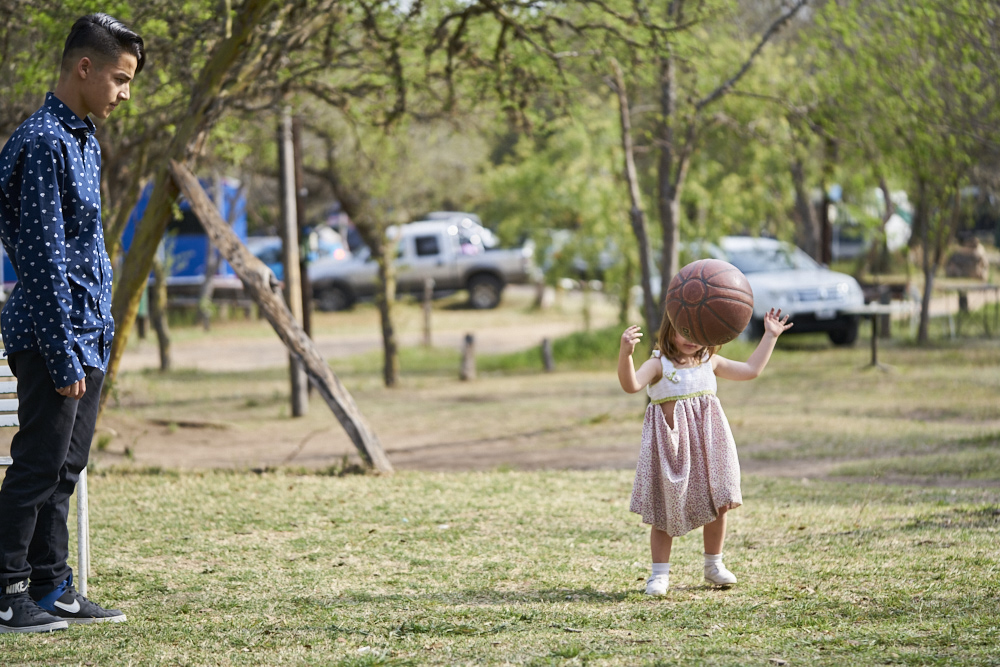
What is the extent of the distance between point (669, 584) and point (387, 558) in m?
1.47

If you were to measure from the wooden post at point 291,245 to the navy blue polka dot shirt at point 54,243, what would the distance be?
27.2ft

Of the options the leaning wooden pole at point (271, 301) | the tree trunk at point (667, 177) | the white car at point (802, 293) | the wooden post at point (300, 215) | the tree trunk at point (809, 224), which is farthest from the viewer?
the tree trunk at point (809, 224)

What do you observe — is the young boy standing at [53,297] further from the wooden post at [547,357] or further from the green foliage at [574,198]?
the wooden post at [547,357]

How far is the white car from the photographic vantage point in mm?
17453

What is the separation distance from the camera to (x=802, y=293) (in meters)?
17.5

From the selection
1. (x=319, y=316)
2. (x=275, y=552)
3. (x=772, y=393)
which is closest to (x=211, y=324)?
(x=319, y=316)

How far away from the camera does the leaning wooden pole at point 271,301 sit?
7.86 m

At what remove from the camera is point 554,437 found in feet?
36.1

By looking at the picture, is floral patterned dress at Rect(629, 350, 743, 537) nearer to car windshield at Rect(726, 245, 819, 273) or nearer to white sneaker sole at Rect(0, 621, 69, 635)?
white sneaker sole at Rect(0, 621, 69, 635)

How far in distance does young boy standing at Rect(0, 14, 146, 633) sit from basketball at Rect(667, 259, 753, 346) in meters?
2.26

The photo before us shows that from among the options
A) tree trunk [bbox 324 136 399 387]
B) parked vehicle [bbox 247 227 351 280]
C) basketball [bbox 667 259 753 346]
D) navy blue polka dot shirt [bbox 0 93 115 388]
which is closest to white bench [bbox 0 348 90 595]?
navy blue polka dot shirt [bbox 0 93 115 388]

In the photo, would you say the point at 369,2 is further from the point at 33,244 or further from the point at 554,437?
the point at 33,244

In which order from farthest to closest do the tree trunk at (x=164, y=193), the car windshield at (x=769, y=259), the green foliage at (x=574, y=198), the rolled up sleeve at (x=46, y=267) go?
the car windshield at (x=769, y=259), the green foliage at (x=574, y=198), the tree trunk at (x=164, y=193), the rolled up sleeve at (x=46, y=267)

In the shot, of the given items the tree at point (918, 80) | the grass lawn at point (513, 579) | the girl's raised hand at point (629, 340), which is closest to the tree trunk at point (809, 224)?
the tree at point (918, 80)
